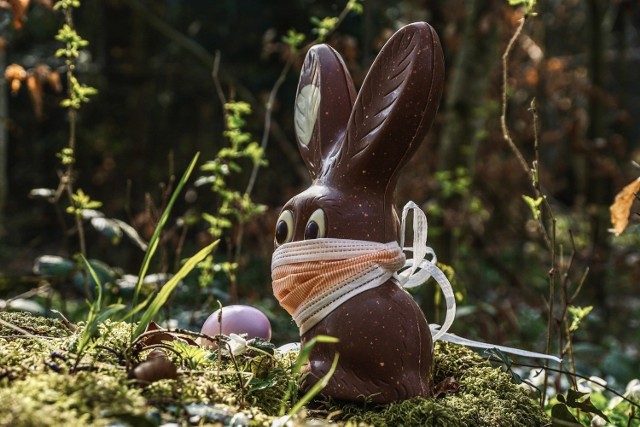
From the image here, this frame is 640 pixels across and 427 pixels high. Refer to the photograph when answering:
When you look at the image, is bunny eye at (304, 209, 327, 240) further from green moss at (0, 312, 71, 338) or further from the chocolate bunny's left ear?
green moss at (0, 312, 71, 338)

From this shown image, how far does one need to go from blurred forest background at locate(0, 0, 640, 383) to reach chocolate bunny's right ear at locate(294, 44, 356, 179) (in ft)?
6.13

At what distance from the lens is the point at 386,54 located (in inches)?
73.9

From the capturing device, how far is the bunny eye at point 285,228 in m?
A: 1.94

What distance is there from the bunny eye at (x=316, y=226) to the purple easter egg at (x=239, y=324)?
390mm

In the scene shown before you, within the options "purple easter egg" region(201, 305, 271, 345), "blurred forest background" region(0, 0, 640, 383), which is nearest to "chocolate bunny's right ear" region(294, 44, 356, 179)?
"purple easter egg" region(201, 305, 271, 345)

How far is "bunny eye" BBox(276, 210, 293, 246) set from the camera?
1944 millimetres

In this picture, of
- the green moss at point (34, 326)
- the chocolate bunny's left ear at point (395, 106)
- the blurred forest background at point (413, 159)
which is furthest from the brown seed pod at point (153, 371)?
the blurred forest background at point (413, 159)

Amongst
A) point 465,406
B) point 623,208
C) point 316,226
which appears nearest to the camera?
point 465,406

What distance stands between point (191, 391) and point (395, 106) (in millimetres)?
860

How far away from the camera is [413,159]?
704cm

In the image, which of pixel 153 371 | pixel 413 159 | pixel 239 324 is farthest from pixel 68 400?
pixel 413 159

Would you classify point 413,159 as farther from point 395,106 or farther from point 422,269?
point 395,106

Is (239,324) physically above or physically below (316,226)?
below

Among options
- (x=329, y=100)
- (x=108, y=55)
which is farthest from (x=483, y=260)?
(x=329, y=100)
